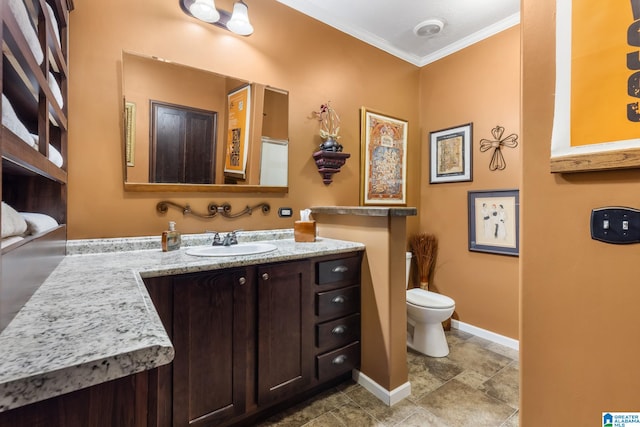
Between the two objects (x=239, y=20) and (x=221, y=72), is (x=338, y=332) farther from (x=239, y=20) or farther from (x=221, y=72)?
(x=239, y=20)

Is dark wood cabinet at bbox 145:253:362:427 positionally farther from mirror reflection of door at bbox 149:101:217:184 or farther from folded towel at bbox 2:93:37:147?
mirror reflection of door at bbox 149:101:217:184

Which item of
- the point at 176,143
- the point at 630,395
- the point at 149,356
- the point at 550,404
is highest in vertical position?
the point at 176,143

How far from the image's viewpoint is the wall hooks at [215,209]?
172 cm

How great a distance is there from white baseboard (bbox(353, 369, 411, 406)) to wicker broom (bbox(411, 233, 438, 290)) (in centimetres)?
124

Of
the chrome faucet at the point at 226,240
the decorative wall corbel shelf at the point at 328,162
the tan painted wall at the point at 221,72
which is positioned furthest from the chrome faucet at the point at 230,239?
the decorative wall corbel shelf at the point at 328,162

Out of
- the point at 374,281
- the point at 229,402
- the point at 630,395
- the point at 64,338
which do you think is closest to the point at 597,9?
the point at 630,395

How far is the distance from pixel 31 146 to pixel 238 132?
1.23 m

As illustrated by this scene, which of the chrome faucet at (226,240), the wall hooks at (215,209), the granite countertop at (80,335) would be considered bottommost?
the granite countertop at (80,335)

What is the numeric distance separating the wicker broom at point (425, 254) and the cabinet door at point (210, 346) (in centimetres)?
203

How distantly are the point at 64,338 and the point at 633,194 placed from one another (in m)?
1.44

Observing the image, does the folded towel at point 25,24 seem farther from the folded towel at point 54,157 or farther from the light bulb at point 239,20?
the light bulb at point 239,20

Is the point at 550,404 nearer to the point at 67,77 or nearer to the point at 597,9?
the point at 597,9

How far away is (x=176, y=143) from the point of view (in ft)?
5.71

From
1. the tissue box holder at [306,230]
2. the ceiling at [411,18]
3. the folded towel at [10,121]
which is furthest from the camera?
the ceiling at [411,18]
